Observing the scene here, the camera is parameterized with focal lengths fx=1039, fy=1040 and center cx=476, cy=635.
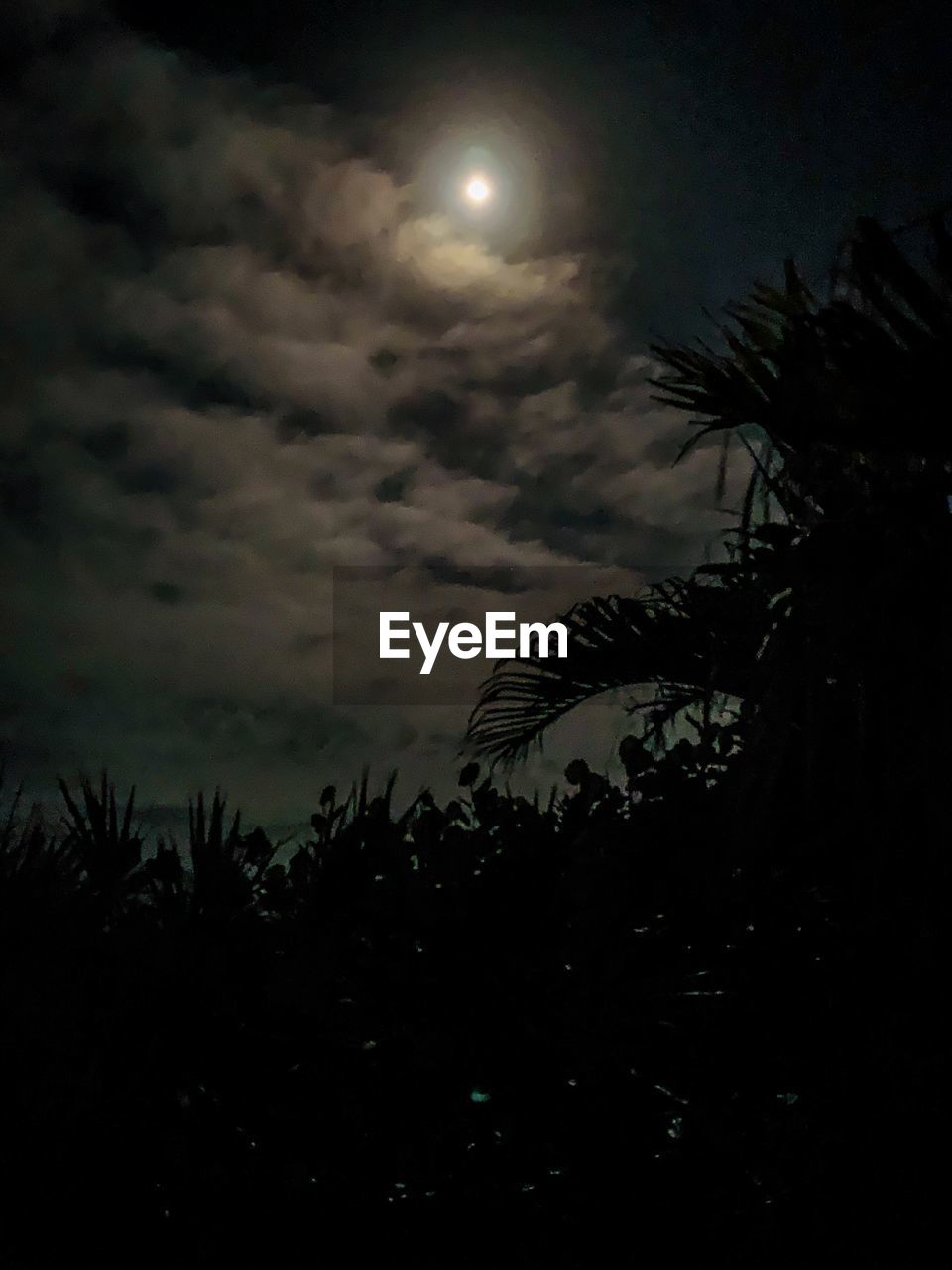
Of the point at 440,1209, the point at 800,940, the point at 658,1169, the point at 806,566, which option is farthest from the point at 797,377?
the point at 440,1209

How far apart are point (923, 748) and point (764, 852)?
→ 1.00 meters

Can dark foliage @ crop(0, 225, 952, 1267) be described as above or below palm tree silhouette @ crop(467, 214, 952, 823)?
below

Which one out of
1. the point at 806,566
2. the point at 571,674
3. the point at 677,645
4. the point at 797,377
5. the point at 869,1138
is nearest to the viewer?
the point at 806,566

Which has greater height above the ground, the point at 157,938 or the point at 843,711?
the point at 843,711

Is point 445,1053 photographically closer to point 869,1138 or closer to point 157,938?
point 157,938

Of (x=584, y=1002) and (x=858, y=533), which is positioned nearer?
(x=858, y=533)

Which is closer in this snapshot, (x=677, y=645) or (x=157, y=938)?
(x=157, y=938)

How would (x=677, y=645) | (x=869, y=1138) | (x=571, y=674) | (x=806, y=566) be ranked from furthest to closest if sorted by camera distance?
(x=571, y=674) → (x=677, y=645) → (x=869, y=1138) → (x=806, y=566)

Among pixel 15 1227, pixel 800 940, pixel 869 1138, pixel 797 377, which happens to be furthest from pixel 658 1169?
pixel 797 377

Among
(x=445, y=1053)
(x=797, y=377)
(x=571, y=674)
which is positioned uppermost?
(x=797, y=377)

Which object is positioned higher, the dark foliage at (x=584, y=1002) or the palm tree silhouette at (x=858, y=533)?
the palm tree silhouette at (x=858, y=533)

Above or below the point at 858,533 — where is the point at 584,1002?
below

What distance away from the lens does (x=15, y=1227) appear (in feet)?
8.73

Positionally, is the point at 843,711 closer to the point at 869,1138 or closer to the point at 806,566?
the point at 806,566
